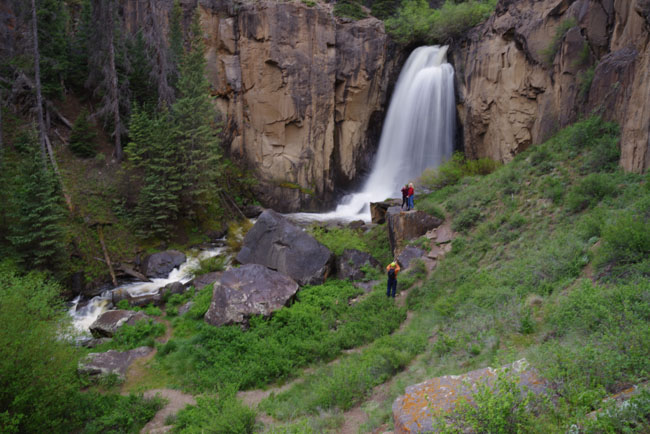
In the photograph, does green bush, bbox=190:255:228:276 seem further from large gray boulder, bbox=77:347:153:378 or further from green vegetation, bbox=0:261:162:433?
green vegetation, bbox=0:261:162:433

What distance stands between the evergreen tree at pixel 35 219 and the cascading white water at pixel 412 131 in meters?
13.8

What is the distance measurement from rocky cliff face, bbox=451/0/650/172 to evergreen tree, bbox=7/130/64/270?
2027cm

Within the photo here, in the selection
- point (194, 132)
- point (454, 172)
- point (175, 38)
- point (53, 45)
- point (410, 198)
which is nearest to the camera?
point (410, 198)

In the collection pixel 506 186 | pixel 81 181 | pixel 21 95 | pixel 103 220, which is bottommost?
pixel 103 220

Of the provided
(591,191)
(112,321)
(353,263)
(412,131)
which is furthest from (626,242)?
(412,131)

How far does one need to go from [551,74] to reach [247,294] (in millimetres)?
16875

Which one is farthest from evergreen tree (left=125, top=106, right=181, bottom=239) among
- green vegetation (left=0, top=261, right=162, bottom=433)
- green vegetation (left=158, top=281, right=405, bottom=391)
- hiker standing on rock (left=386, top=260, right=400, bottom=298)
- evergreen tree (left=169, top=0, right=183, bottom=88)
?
hiker standing on rock (left=386, top=260, right=400, bottom=298)

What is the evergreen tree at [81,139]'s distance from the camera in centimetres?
2103

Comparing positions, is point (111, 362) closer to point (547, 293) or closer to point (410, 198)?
point (547, 293)

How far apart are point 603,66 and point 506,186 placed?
209 inches

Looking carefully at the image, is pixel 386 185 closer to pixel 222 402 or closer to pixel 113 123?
pixel 113 123

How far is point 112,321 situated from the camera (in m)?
12.8

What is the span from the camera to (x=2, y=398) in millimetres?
6805

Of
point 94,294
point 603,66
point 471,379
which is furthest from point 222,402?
point 603,66
